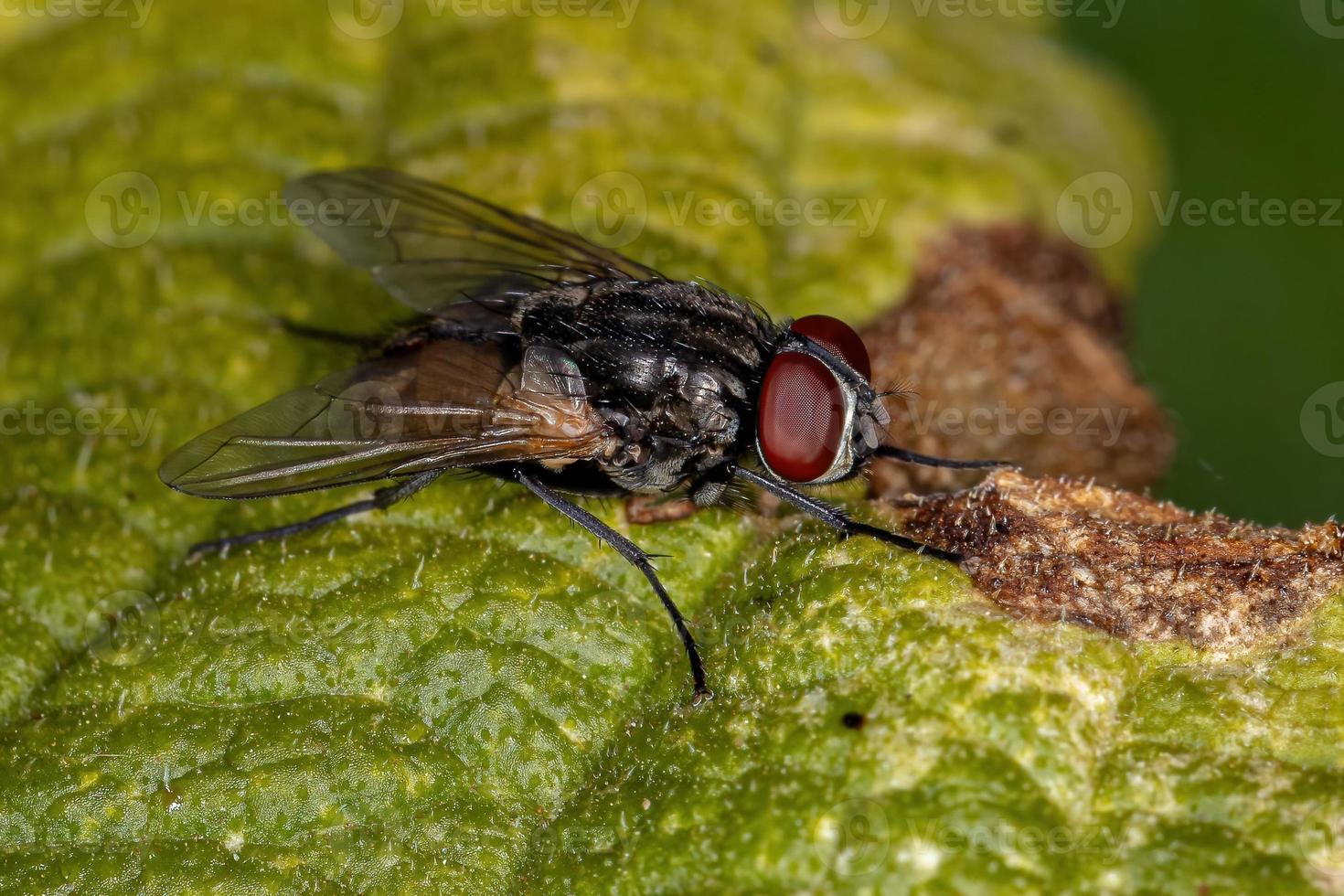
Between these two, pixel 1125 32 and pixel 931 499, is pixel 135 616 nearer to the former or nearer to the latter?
pixel 931 499

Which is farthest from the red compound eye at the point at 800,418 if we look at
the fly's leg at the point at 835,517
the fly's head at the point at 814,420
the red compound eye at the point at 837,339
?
the red compound eye at the point at 837,339

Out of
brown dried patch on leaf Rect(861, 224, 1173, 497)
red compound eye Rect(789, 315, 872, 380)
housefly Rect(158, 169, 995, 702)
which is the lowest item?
housefly Rect(158, 169, 995, 702)

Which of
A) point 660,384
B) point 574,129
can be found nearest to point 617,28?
point 574,129

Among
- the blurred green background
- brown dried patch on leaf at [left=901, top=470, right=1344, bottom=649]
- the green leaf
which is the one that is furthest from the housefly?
the blurred green background

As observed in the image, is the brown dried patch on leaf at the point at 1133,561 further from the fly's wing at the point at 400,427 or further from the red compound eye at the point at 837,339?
the fly's wing at the point at 400,427

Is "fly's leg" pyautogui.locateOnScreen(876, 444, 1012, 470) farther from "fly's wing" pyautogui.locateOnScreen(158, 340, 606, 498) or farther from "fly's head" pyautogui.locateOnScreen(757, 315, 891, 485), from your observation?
"fly's wing" pyautogui.locateOnScreen(158, 340, 606, 498)

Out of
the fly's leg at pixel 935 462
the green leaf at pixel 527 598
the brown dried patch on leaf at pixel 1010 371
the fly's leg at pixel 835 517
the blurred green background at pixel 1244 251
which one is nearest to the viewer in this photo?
the green leaf at pixel 527 598
